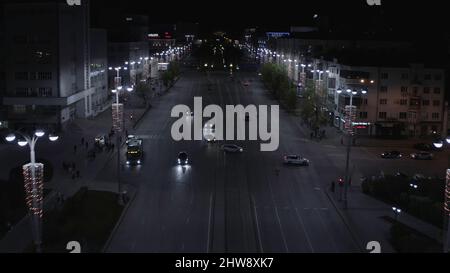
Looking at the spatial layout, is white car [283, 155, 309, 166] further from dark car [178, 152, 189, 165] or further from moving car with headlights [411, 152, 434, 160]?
moving car with headlights [411, 152, 434, 160]

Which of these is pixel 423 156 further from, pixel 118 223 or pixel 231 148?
pixel 118 223

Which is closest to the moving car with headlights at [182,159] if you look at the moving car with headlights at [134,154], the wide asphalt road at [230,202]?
the wide asphalt road at [230,202]

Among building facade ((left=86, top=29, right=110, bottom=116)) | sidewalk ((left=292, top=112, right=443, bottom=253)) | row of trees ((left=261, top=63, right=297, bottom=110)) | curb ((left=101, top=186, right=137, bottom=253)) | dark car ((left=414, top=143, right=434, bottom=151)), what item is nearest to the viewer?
curb ((left=101, top=186, right=137, bottom=253))

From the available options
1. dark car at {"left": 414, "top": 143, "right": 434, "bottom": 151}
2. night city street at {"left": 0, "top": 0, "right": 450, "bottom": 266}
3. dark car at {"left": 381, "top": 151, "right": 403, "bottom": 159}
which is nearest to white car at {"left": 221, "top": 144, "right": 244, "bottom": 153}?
night city street at {"left": 0, "top": 0, "right": 450, "bottom": 266}

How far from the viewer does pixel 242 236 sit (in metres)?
17.8

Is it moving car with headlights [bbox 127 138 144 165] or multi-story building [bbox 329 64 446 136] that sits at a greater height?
multi-story building [bbox 329 64 446 136]

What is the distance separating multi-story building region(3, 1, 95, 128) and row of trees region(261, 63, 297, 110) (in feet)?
53.9

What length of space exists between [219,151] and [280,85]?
78.0 feet

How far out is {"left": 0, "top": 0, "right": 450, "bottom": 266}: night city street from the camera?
1742cm

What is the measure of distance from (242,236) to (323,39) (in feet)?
162

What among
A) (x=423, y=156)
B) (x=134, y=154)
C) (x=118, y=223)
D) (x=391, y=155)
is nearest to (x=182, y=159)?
(x=134, y=154)

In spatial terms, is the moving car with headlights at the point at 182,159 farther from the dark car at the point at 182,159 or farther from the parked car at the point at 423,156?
the parked car at the point at 423,156

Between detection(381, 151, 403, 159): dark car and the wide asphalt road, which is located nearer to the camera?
the wide asphalt road

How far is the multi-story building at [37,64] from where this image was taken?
37.8 meters
